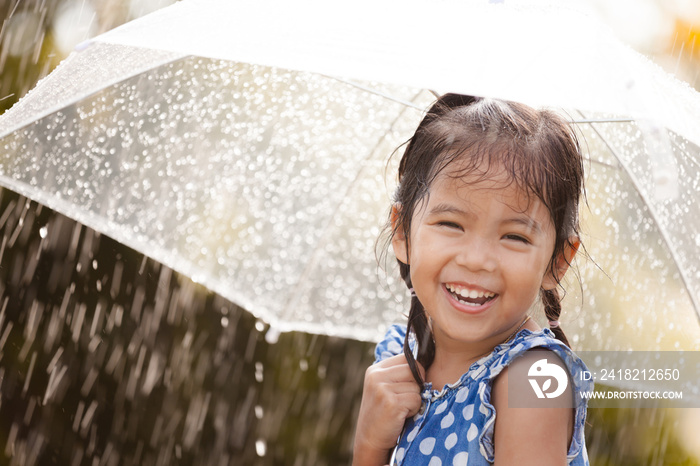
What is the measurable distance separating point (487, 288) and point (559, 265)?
0.73 ft

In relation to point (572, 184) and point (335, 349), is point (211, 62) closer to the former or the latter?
point (572, 184)

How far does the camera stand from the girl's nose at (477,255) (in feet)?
4.40

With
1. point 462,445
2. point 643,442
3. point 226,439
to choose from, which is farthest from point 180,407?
point 462,445

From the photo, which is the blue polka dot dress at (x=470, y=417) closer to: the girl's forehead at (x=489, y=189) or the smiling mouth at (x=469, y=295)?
the smiling mouth at (x=469, y=295)

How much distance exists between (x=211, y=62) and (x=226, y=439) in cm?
240

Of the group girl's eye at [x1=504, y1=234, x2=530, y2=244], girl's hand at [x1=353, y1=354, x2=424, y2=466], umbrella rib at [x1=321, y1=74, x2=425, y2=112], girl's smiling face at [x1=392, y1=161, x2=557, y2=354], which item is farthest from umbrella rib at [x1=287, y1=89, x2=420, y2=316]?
girl's eye at [x1=504, y1=234, x2=530, y2=244]

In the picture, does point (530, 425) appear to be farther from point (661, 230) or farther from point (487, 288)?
point (661, 230)

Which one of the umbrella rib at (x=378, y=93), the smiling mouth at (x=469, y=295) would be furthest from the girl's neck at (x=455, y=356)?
the umbrella rib at (x=378, y=93)

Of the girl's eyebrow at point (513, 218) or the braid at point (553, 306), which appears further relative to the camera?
the braid at point (553, 306)

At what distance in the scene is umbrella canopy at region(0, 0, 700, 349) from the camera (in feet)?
3.99

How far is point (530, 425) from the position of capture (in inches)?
48.2

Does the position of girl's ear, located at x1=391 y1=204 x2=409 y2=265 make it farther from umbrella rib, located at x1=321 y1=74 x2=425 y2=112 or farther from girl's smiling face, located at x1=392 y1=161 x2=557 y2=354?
umbrella rib, located at x1=321 y1=74 x2=425 y2=112

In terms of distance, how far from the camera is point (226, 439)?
3832 mm

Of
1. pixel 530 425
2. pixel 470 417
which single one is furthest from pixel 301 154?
pixel 530 425
